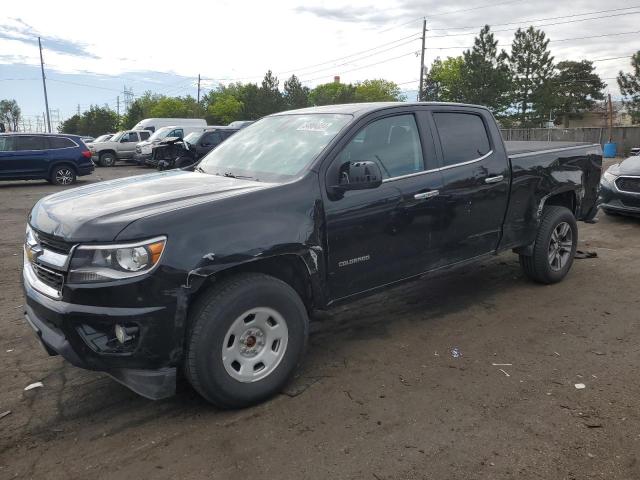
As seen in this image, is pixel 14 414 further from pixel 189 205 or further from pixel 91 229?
pixel 189 205

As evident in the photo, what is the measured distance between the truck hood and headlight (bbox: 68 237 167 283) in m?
0.07

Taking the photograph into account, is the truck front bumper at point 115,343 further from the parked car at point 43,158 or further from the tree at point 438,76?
the tree at point 438,76

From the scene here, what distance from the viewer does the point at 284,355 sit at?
3.32 meters

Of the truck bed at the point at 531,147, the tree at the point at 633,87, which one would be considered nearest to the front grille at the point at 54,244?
the truck bed at the point at 531,147

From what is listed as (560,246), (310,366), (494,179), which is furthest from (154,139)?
(310,366)

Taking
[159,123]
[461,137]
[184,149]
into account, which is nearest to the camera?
[461,137]

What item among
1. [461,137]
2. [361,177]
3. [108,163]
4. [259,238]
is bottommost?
[108,163]

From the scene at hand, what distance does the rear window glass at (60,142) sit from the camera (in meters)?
16.9

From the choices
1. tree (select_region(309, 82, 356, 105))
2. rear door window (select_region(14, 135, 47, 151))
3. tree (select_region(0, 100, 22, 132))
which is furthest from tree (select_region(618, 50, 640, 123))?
tree (select_region(0, 100, 22, 132))

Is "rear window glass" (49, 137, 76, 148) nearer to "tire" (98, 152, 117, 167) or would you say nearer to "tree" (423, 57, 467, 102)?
"tire" (98, 152, 117, 167)

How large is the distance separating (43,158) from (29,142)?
63 centimetres

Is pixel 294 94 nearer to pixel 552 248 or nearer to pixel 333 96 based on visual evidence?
pixel 333 96

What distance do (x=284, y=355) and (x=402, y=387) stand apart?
2.68ft

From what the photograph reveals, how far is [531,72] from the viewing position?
185 ft
